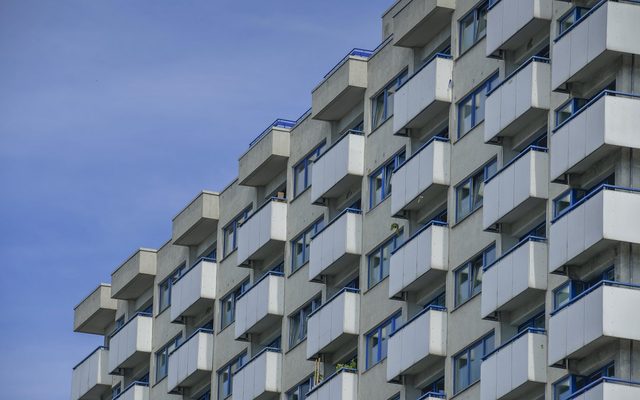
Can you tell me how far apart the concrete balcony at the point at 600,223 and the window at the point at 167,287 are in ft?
114

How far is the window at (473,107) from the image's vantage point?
77.4 metres

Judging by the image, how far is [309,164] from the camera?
90312 mm

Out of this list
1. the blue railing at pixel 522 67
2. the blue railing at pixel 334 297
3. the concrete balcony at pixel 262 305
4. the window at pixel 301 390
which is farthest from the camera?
the concrete balcony at pixel 262 305

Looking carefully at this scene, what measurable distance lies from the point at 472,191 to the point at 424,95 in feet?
14.8

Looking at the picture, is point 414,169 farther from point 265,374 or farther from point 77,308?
point 77,308

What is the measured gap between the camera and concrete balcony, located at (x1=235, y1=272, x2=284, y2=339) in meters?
89.6

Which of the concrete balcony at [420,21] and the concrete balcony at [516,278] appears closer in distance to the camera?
the concrete balcony at [516,278]

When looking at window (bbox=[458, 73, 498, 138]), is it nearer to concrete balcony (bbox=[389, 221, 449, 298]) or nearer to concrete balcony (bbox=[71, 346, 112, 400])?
concrete balcony (bbox=[389, 221, 449, 298])

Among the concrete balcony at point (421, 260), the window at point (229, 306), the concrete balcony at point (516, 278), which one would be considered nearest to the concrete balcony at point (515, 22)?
the concrete balcony at point (421, 260)

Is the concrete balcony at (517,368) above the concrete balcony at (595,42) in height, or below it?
below

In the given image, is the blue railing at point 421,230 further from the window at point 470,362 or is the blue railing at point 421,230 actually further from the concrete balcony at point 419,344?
the window at point 470,362

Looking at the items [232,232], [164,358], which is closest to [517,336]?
[232,232]

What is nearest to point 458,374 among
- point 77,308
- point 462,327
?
point 462,327

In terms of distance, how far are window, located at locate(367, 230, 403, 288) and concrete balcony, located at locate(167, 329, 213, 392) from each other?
13858 mm
